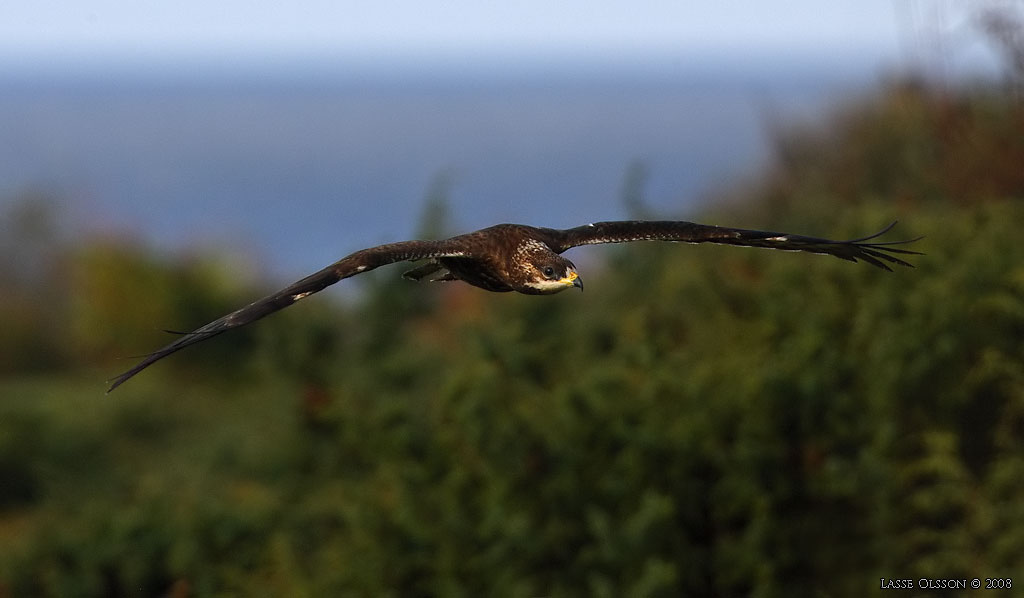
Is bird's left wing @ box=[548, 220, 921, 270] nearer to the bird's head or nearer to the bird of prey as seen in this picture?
the bird of prey

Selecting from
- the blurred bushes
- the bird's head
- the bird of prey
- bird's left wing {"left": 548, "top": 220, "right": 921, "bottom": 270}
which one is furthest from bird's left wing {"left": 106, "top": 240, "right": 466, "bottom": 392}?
the blurred bushes

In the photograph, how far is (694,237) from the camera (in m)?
7.45

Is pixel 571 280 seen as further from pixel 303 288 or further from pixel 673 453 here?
pixel 673 453

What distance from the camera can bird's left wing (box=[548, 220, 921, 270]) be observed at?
7.48 meters

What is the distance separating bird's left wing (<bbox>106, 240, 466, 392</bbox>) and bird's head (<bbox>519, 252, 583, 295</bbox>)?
644mm

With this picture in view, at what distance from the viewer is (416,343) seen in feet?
62.1

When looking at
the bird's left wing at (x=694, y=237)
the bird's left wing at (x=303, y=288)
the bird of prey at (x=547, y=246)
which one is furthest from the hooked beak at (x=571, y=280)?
the bird's left wing at (x=303, y=288)

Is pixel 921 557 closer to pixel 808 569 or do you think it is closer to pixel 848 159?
pixel 808 569

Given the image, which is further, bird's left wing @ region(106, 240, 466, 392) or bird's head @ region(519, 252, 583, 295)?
bird's head @ region(519, 252, 583, 295)

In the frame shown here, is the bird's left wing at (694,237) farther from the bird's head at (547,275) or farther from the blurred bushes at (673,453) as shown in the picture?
the blurred bushes at (673,453)

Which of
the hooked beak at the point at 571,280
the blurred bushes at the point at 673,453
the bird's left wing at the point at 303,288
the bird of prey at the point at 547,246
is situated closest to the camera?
the bird's left wing at the point at 303,288

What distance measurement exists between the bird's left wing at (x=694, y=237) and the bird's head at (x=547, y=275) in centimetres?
20

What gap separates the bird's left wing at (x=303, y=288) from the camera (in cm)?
547

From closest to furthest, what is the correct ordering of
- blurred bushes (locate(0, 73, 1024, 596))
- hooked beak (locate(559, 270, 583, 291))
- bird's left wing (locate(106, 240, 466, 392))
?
bird's left wing (locate(106, 240, 466, 392)) → hooked beak (locate(559, 270, 583, 291)) → blurred bushes (locate(0, 73, 1024, 596))
